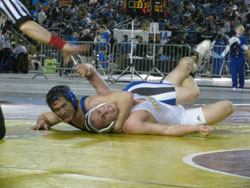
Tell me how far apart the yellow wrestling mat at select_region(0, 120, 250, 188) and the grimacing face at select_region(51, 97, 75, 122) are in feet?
0.61

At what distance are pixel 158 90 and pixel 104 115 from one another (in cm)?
106

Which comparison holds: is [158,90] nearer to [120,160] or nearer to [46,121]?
[46,121]

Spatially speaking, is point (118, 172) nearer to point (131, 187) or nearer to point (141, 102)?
point (131, 187)

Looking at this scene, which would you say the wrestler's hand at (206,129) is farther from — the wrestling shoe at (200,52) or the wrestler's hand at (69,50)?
the wrestling shoe at (200,52)

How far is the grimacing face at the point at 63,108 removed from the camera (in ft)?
15.3

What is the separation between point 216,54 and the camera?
18250 mm

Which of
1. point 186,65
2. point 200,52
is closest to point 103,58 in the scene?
point 200,52

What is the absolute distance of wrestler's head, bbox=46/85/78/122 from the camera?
4668mm

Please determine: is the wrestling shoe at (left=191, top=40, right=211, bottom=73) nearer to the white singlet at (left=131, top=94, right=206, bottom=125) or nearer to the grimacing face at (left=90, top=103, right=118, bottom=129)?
the white singlet at (left=131, top=94, right=206, bottom=125)

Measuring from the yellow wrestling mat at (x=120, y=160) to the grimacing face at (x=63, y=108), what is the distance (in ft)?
0.61

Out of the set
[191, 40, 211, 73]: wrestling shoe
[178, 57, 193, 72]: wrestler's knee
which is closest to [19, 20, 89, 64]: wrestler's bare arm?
[178, 57, 193, 72]: wrestler's knee

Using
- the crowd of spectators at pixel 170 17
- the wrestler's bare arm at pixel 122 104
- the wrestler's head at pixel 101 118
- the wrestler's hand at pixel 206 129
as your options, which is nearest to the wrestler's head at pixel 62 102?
the wrestler's head at pixel 101 118

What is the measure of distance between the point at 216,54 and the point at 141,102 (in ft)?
44.4

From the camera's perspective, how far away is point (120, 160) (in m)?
3.59
